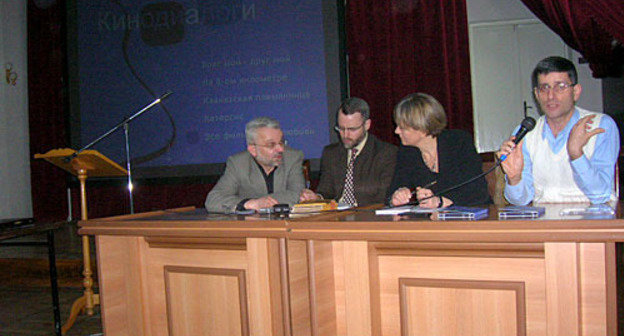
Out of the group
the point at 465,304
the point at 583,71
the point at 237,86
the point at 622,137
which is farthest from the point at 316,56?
the point at 465,304

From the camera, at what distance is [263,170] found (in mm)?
2926

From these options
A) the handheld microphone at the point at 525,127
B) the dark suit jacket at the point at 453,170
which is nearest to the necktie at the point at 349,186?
the dark suit jacket at the point at 453,170

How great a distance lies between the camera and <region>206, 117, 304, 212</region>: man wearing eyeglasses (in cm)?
279

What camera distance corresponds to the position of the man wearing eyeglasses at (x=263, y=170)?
2789mm

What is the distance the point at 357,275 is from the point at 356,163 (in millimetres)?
1349

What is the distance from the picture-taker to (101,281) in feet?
7.09

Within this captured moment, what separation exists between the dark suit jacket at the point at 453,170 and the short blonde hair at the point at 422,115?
0.30 ft

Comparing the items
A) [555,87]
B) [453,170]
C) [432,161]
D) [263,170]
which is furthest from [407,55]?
[555,87]

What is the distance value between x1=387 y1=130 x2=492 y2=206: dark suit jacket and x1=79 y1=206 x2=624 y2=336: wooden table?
51 cm

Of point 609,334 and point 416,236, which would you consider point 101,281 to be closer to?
point 416,236

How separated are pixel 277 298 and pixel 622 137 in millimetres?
2651

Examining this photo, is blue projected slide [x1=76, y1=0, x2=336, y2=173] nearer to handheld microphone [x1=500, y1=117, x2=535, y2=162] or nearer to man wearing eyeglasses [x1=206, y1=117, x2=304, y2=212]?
man wearing eyeglasses [x1=206, y1=117, x2=304, y2=212]

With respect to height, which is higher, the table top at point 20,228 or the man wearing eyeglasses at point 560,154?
the man wearing eyeglasses at point 560,154

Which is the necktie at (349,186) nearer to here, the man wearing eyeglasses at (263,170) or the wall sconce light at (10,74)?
the man wearing eyeglasses at (263,170)
